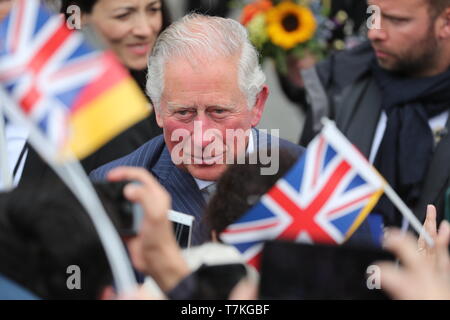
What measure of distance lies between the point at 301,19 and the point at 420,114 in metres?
1.11

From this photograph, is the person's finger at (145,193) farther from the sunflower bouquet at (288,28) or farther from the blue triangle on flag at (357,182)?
the sunflower bouquet at (288,28)

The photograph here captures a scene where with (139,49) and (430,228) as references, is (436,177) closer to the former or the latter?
(139,49)

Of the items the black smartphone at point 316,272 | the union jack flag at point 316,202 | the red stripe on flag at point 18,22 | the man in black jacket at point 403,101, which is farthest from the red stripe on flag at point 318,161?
the man in black jacket at point 403,101

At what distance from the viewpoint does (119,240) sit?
202cm

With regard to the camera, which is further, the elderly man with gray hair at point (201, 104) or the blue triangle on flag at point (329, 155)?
the elderly man with gray hair at point (201, 104)

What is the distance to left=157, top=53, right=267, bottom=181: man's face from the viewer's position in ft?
10.1

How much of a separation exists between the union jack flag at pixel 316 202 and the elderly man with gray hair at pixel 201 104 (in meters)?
0.79

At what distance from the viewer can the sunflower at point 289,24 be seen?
16.6ft

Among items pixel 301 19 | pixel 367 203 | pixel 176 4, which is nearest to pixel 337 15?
pixel 301 19

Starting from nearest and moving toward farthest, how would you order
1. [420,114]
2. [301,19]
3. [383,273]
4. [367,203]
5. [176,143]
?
[383,273]
[367,203]
[176,143]
[420,114]
[301,19]

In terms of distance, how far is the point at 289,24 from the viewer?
5082 mm

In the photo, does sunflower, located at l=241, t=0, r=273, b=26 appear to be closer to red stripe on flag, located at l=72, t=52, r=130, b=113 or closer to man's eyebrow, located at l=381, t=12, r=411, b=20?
man's eyebrow, located at l=381, t=12, r=411, b=20

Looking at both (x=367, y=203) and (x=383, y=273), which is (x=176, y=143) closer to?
(x=367, y=203)

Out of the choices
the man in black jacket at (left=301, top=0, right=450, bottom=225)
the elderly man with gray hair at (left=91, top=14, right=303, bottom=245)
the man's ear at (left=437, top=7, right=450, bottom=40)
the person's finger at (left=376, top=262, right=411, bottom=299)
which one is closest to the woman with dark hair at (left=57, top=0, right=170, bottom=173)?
the man in black jacket at (left=301, top=0, right=450, bottom=225)
